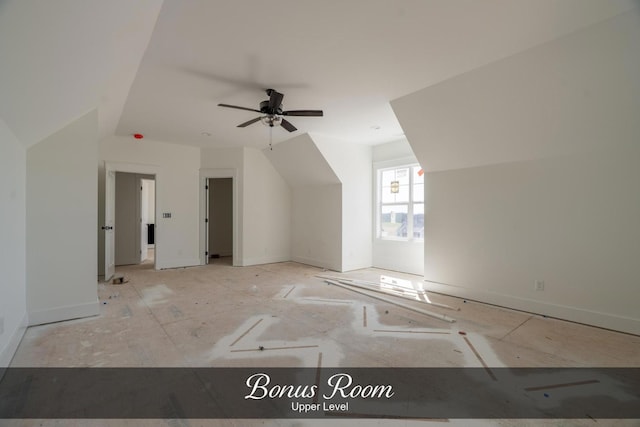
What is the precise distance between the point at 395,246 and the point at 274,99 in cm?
402

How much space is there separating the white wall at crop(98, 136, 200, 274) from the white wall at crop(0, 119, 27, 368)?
2919 millimetres

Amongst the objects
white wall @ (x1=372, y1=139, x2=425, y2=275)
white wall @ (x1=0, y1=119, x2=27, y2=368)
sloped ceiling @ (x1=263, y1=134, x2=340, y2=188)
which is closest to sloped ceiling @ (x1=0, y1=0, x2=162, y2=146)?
white wall @ (x1=0, y1=119, x2=27, y2=368)

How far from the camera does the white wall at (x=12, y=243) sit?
7.58ft

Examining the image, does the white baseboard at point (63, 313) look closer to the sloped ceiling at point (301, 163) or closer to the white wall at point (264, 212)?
the white wall at point (264, 212)

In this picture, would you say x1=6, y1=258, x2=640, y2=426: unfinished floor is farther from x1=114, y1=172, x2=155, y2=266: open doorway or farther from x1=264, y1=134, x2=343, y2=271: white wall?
x1=114, y1=172, x2=155, y2=266: open doorway

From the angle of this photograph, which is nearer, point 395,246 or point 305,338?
point 305,338

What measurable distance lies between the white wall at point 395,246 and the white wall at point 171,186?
410 centimetres

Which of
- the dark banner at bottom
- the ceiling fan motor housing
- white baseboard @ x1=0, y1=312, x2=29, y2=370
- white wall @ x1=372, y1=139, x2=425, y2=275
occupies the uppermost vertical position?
the ceiling fan motor housing

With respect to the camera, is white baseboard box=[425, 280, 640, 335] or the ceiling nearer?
the ceiling

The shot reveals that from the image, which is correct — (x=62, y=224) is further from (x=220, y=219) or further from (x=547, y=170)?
(x=547, y=170)

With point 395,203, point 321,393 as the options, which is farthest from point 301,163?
point 321,393

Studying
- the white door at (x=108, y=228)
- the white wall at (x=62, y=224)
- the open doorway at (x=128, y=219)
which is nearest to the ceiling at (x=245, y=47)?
the white wall at (x=62, y=224)

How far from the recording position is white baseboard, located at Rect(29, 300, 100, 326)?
316 centimetres

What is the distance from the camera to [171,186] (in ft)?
20.9
